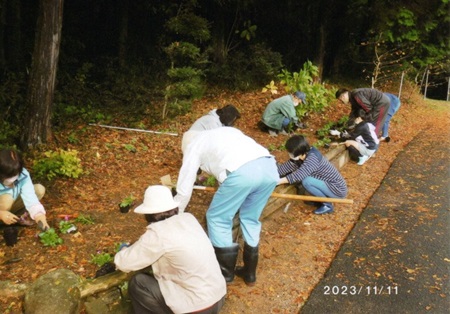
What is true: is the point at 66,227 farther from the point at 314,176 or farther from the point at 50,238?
the point at 314,176

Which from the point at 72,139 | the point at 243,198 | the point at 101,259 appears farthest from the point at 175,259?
the point at 72,139

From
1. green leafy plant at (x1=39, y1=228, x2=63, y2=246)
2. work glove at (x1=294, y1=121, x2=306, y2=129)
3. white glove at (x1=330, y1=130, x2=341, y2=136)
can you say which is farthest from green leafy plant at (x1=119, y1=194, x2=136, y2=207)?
white glove at (x1=330, y1=130, x2=341, y2=136)

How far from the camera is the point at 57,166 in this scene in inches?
242

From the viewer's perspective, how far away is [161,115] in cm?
967

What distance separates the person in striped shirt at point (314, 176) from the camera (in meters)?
5.68

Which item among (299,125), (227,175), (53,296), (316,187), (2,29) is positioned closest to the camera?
(53,296)

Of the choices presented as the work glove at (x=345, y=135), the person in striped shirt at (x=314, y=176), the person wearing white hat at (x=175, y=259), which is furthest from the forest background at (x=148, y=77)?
the person wearing white hat at (x=175, y=259)

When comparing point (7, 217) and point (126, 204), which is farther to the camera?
point (126, 204)

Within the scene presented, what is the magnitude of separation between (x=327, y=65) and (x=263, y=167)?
527 inches

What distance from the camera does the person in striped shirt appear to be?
5.68 meters

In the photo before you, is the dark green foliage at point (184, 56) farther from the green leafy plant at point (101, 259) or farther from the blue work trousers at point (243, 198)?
the blue work trousers at point (243, 198)

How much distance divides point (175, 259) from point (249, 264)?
1.44m

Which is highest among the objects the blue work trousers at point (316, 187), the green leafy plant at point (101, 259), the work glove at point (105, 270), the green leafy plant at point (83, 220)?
the blue work trousers at point (316, 187)

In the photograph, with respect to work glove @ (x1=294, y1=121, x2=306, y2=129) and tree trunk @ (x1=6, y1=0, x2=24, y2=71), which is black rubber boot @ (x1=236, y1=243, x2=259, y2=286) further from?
tree trunk @ (x1=6, y1=0, x2=24, y2=71)
